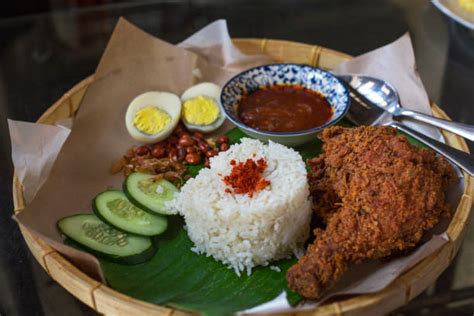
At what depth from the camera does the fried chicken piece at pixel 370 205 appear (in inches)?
108

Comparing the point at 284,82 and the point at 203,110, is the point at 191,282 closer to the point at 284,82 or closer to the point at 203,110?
the point at 203,110

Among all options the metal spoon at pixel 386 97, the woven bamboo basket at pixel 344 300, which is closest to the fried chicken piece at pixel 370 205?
the woven bamboo basket at pixel 344 300

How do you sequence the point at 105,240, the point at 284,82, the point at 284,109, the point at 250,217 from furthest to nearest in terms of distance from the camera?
the point at 284,82
the point at 284,109
the point at 105,240
the point at 250,217

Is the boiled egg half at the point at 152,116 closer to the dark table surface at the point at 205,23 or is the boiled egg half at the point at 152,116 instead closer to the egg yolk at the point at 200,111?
the egg yolk at the point at 200,111

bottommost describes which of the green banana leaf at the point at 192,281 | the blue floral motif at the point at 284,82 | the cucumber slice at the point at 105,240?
the green banana leaf at the point at 192,281

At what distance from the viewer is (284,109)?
396 cm

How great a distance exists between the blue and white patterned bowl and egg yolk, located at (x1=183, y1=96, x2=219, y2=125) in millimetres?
158

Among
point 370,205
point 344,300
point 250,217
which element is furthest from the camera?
point 250,217

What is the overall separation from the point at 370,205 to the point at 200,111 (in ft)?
5.34

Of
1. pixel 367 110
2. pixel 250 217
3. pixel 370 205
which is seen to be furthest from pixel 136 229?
pixel 367 110

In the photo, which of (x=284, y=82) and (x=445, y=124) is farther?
(x=284, y=82)

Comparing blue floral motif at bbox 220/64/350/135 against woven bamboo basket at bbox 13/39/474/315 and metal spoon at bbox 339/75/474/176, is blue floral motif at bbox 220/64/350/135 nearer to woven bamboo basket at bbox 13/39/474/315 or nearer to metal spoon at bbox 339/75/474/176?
metal spoon at bbox 339/75/474/176

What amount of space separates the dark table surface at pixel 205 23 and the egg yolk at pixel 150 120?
94 centimetres

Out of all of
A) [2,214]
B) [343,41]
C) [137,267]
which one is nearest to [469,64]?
[343,41]
